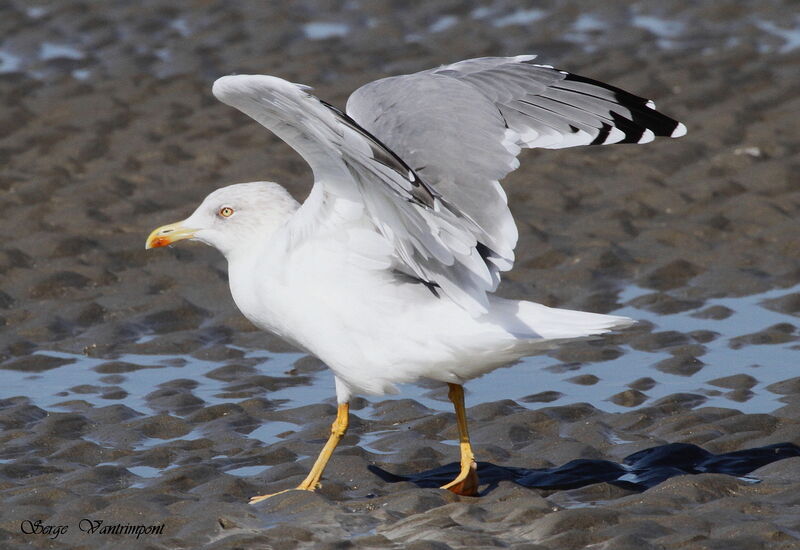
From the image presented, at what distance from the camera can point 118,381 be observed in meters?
7.89

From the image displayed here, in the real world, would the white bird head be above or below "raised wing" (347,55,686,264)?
below

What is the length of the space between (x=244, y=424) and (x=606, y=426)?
1.93 m

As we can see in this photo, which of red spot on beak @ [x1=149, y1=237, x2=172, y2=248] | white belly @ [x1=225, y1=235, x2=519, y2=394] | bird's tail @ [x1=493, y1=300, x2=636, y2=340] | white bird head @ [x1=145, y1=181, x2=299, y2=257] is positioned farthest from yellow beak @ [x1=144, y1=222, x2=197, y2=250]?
bird's tail @ [x1=493, y1=300, x2=636, y2=340]

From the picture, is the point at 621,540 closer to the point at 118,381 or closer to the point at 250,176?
the point at 118,381

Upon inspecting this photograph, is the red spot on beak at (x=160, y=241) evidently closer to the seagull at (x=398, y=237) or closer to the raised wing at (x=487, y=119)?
the seagull at (x=398, y=237)

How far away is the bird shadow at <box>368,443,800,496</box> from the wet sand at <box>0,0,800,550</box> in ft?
0.30

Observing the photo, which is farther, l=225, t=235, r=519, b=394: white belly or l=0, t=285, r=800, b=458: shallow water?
l=0, t=285, r=800, b=458: shallow water

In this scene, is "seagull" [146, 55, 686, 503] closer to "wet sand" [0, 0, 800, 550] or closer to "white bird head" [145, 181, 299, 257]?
"white bird head" [145, 181, 299, 257]

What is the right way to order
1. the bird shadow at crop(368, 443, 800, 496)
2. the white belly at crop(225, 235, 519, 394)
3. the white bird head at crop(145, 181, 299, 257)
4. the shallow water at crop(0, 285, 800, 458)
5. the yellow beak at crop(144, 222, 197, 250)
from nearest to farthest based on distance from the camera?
the white belly at crop(225, 235, 519, 394) → the bird shadow at crop(368, 443, 800, 496) → the white bird head at crop(145, 181, 299, 257) → the yellow beak at crop(144, 222, 197, 250) → the shallow water at crop(0, 285, 800, 458)

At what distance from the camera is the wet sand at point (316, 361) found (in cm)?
586

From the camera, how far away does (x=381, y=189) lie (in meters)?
5.55

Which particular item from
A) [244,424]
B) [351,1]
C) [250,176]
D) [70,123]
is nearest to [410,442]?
[244,424]

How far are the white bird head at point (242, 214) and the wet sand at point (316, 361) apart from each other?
3.71 ft

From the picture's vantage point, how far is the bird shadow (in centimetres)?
624
